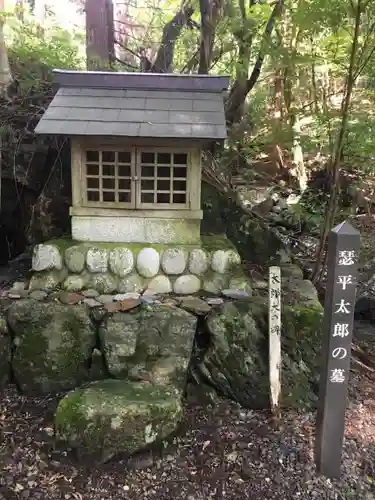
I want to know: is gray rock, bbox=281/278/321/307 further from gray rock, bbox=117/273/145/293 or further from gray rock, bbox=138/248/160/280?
gray rock, bbox=117/273/145/293

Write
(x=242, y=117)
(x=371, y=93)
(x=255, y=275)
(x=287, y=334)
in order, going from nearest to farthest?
1. (x=287, y=334)
2. (x=255, y=275)
3. (x=371, y=93)
4. (x=242, y=117)

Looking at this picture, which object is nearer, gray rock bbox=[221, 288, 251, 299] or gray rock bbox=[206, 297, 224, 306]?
gray rock bbox=[206, 297, 224, 306]

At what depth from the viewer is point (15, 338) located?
466 centimetres

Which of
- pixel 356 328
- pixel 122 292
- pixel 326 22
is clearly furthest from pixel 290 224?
pixel 122 292

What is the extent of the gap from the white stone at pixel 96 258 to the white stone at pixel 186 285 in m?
0.83

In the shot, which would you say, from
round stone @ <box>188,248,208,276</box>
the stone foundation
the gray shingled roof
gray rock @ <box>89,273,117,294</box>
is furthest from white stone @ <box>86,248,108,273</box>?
the gray shingled roof

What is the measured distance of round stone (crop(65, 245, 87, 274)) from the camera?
5023mm

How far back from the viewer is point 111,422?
3793mm

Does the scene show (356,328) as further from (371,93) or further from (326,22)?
(326,22)

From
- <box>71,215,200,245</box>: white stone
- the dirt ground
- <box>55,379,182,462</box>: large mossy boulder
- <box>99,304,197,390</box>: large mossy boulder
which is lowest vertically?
the dirt ground

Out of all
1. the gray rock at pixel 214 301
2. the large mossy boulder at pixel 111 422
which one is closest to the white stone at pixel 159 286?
the gray rock at pixel 214 301

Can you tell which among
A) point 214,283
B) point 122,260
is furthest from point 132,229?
point 214,283

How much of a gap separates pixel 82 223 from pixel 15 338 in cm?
139

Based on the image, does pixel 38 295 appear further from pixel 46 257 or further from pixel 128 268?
pixel 128 268
